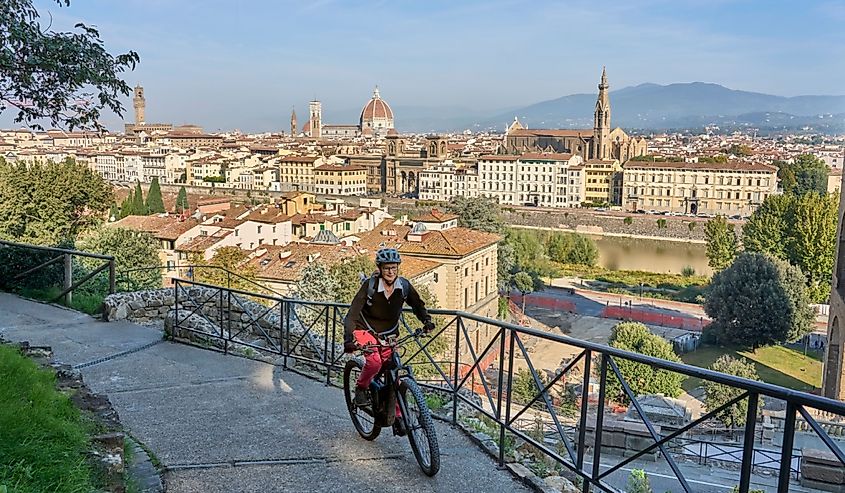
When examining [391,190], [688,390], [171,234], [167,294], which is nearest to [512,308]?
[688,390]

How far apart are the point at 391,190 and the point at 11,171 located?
209 feet

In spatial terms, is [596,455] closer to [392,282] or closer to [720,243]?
[392,282]

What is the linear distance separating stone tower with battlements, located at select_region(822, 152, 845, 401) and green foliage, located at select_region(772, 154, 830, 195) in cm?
5077

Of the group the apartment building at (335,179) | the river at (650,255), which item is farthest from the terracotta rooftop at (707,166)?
the apartment building at (335,179)

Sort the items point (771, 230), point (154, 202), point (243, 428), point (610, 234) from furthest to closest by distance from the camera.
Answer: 1. point (610, 234)
2. point (154, 202)
3. point (771, 230)
4. point (243, 428)

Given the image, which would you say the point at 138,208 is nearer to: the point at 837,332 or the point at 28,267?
the point at 28,267

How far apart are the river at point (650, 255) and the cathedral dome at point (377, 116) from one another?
3717 inches

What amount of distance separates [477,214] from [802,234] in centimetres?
1466

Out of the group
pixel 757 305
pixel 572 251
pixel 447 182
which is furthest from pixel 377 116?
pixel 757 305

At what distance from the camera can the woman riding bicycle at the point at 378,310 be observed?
10.7 feet

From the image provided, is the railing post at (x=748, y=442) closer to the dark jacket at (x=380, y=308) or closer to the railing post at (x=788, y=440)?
the railing post at (x=788, y=440)

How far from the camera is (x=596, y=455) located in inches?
107

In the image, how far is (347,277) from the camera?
61.6ft

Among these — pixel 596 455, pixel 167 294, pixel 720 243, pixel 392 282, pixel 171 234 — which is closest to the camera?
pixel 596 455
